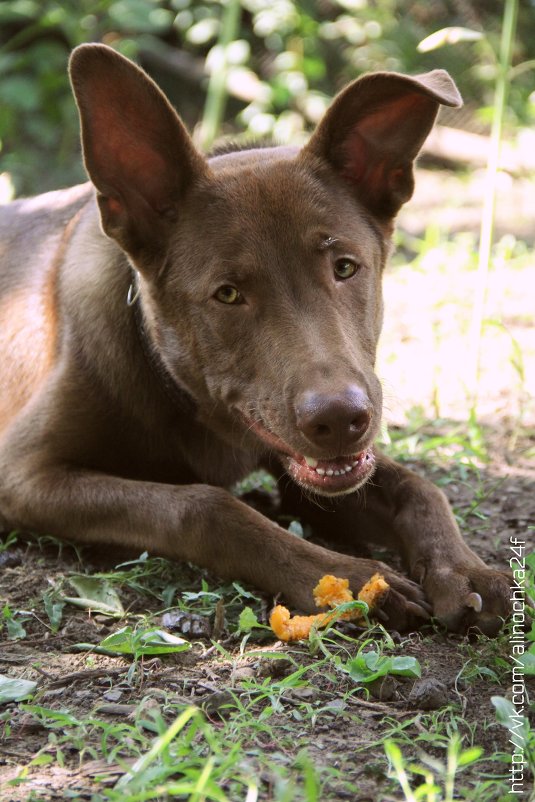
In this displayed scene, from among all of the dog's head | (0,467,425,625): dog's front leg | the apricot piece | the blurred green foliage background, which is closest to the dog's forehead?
the dog's head

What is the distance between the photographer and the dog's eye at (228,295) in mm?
2922

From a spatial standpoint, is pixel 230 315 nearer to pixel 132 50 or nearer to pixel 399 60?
pixel 132 50

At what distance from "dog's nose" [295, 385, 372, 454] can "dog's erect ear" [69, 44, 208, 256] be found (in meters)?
0.83

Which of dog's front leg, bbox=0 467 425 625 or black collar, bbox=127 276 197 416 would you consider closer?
dog's front leg, bbox=0 467 425 625

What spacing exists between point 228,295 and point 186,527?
64cm

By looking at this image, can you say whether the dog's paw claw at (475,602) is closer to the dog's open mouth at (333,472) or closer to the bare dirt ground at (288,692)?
the bare dirt ground at (288,692)

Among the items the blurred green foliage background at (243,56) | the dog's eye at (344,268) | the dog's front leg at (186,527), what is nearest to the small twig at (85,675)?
the dog's front leg at (186,527)

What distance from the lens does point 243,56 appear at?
338 inches

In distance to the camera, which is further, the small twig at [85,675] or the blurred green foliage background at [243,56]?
the blurred green foliage background at [243,56]

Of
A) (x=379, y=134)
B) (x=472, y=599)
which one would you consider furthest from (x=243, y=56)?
(x=472, y=599)

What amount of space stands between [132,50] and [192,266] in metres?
5.33

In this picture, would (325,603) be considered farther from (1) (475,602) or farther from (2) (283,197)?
(2) (283,197)

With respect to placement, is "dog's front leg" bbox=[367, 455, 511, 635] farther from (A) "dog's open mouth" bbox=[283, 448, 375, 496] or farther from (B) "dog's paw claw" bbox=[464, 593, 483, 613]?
(A) "dog's open mouth" bbox=[283, 448, 375, 496]

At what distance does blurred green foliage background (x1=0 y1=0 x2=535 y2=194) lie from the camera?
8.31 m
